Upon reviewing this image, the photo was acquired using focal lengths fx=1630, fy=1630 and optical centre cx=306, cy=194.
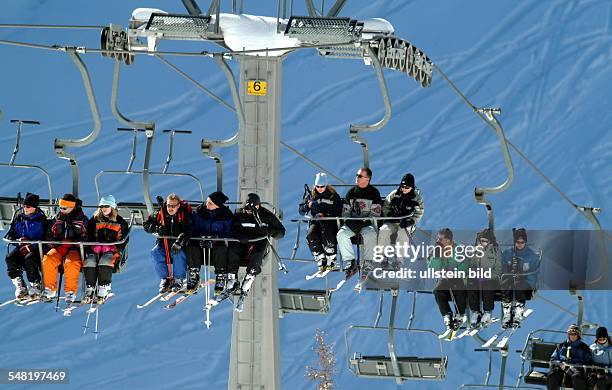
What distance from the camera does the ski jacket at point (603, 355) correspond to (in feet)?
54.4

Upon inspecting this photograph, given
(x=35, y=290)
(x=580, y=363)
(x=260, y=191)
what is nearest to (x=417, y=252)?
(x=580, y=363)

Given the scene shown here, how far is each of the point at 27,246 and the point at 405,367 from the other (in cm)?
416

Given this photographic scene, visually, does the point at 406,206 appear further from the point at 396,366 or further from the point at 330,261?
the point at 396,366

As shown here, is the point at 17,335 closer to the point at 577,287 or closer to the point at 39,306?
the point at 39,306

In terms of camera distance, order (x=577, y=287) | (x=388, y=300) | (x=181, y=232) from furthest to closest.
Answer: (x=388, y=300)
(x=577, y=287)
(x=181, y=232)

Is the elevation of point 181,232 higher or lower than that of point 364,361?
higher

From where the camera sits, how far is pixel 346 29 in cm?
1662

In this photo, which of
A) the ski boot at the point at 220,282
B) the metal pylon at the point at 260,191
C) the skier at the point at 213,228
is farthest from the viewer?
the metal pylon at the point at 260,191

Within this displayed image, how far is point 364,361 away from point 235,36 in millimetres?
3824

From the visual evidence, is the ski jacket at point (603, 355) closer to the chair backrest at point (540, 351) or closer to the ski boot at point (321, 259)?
the chair backrest at point (540, 351)

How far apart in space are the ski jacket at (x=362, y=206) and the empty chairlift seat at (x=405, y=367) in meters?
1.52

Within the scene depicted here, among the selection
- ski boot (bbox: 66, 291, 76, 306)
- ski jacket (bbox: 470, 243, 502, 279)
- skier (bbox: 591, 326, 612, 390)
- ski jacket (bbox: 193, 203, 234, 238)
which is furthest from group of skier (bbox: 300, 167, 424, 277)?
ski boot (bbox: 66, 291, 76, 306)

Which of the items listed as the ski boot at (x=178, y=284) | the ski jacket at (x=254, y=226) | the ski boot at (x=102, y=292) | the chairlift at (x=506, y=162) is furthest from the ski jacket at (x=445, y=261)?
the ski boot at (x=102, y=292)

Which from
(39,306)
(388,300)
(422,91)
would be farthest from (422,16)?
(39,306)
